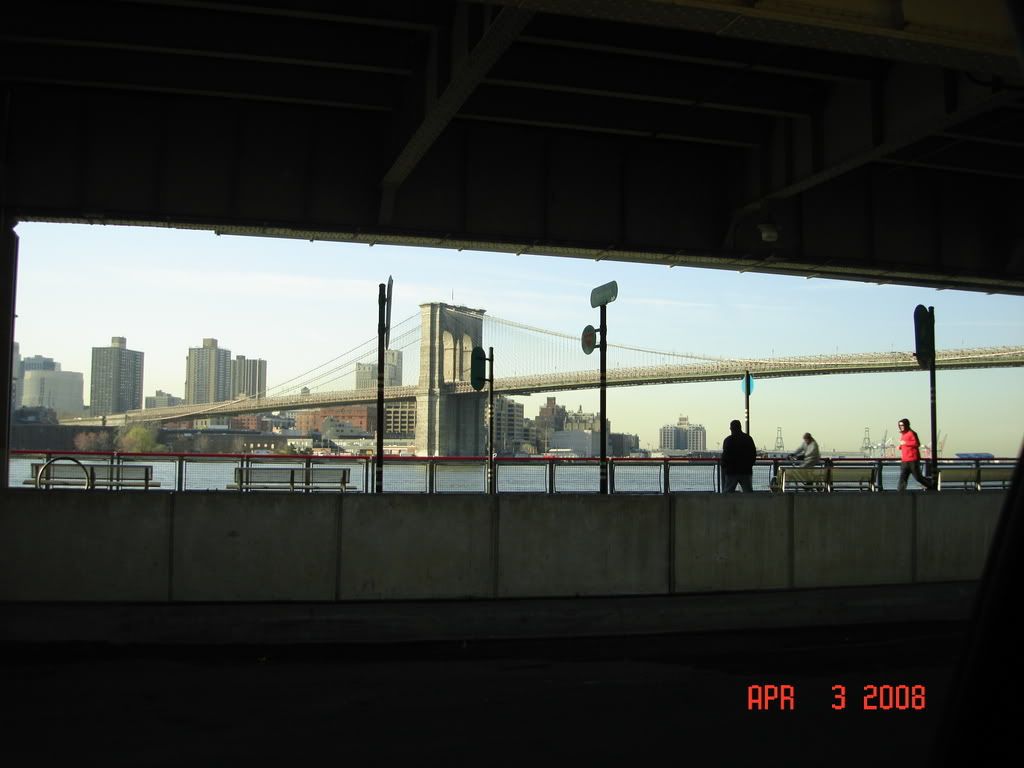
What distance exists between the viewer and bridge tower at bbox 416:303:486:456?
36906mm

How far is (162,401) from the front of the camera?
147 feet

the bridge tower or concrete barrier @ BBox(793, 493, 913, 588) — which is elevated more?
the bridge tower

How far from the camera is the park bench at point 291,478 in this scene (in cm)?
1881

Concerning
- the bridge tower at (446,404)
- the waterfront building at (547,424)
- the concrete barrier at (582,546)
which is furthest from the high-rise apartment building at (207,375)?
the concrete barrier at (582,546)

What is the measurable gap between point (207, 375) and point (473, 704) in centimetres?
4264

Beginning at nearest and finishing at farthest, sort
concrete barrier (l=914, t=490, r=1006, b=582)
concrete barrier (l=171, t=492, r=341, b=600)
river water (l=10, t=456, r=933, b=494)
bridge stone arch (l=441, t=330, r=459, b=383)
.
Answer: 1. concrete barrier (l=171, t=492, r=341, b=600)
2. concrete barrier (l=914, t=490, r=1006, b=582)
3. river water (l=10, t=456, r=933, b=494)
4. bridge stone arch (l=441, t=330, r=459, b=383)

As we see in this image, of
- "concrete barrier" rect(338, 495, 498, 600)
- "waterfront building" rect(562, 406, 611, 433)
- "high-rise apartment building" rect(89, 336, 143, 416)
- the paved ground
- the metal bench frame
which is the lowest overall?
the paved ground

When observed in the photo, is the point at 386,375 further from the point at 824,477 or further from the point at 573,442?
the point at 824,477

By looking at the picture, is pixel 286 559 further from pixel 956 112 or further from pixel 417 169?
pixel 956 112

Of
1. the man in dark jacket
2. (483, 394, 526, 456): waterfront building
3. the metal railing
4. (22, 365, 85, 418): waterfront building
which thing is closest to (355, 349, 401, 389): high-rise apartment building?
(483, 394, 526, 456): waterfront building

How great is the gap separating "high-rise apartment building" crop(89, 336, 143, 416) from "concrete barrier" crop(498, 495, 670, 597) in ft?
95.4

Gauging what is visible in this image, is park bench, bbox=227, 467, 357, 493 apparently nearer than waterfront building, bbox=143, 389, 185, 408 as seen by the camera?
Yes

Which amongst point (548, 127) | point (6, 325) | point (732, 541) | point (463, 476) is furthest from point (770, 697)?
point (463, 476)

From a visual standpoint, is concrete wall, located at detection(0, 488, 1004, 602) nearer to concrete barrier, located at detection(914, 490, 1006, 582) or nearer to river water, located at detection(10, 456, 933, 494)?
concrete barrier, located at detection(914, 490, 1006, 582)
